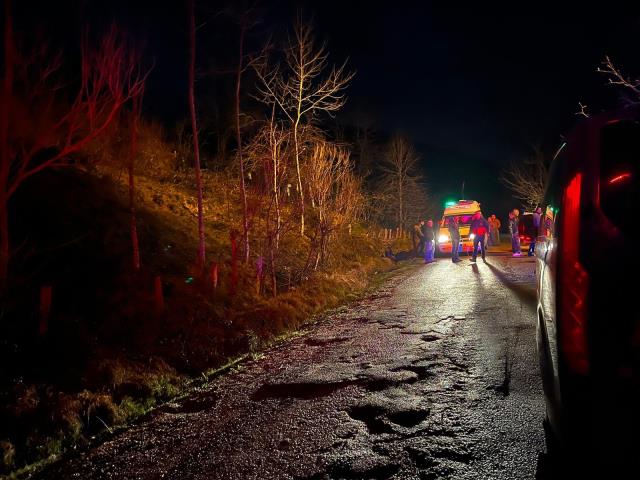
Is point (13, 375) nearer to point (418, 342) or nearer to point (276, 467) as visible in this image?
point (276, 467)

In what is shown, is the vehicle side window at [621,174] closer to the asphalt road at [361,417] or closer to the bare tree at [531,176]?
the asphalt road at [361,417]

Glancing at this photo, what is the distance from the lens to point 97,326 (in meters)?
6.69

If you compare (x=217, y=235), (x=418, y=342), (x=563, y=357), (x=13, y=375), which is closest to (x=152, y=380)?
(x=13, y=375)

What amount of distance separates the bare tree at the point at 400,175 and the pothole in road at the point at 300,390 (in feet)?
91.8

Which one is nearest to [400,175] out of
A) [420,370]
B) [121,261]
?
[121,261]

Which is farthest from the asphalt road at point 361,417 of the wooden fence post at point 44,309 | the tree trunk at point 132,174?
the tree trunk at point 132,174

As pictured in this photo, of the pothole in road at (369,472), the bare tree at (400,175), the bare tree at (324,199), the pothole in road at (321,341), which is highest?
the bare tree at (400,175)

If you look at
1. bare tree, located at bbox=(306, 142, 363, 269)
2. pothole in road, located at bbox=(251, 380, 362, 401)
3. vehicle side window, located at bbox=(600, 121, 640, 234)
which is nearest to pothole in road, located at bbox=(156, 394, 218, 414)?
pothole in road, located at bbox=(251, 380, 362, 401)

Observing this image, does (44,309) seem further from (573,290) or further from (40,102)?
(573,290)

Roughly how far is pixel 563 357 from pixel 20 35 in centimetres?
788

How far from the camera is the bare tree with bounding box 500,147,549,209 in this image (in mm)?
30609

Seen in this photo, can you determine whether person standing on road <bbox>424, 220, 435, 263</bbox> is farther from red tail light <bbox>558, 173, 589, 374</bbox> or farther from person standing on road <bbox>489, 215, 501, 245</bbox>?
red tail light <bbox>558, 173, 589, 374</bbox>

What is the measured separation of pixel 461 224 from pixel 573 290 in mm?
19804

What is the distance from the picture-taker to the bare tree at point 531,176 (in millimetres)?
30609
